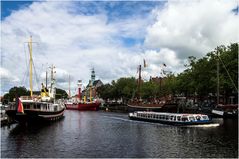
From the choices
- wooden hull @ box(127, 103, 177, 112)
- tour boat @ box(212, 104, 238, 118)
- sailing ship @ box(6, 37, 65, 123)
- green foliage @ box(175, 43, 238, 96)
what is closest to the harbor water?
sailing ship @ box(6, 37, 65, 123)

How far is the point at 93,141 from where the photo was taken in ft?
163

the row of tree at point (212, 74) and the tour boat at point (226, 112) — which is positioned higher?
the row of tree at point (212, 74)

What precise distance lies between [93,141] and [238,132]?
85.8 feet

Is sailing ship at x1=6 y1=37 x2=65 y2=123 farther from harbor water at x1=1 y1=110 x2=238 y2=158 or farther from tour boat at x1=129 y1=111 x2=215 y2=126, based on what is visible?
tour boat at x1=129 y1=111 x2=215 y2=126

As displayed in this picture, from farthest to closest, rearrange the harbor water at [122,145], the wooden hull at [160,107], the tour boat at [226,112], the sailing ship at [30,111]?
the wooden hull at [160,107] → the tour boat at [226,112] → the sailing ship at [30,111] → the harbor water at [122,145]

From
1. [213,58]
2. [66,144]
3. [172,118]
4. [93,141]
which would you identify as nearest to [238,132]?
[172,118]

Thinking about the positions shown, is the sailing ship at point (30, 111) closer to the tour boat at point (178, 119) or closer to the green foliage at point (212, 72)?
the tour boat at point (178, 119)

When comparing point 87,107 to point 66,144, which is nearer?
point 66,144

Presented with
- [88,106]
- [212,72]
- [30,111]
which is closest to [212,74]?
[212,72]

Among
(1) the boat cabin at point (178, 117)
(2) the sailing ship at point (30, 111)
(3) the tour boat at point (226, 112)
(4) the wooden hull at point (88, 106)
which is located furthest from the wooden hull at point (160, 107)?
(2) the sailing ship at point (30, 111)

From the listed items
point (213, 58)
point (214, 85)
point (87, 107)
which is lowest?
point (87, 107)

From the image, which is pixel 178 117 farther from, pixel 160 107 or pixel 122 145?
pixel 160 107

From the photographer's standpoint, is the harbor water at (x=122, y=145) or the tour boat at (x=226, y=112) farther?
the tour boat at (x=226, y=112)

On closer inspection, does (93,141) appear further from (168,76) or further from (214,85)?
(168,76)
